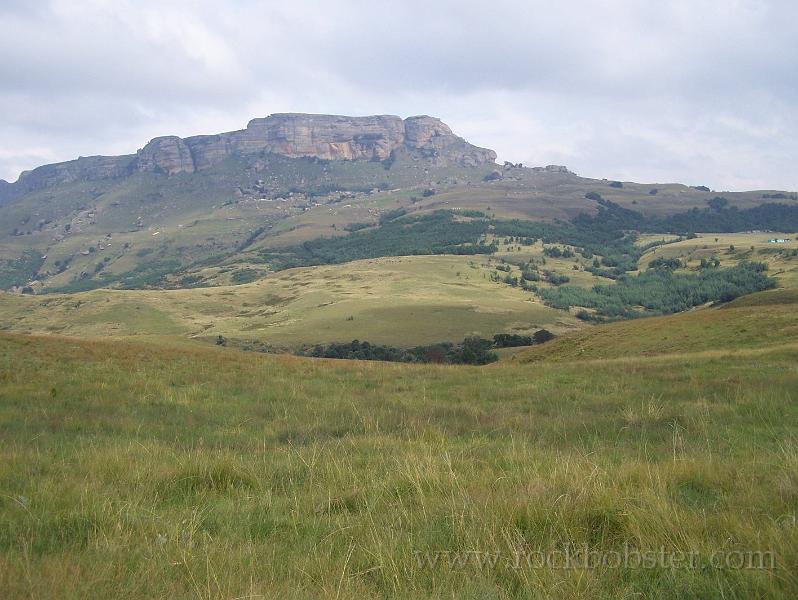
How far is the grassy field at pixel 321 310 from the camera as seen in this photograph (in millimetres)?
81438

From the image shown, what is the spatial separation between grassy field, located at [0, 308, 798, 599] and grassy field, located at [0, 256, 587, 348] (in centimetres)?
6253

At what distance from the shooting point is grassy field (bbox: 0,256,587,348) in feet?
267

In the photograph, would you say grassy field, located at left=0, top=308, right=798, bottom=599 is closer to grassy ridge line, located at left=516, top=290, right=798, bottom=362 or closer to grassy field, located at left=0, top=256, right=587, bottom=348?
grassy ridge line, located at left=516, top=290, right=798, bottom=362

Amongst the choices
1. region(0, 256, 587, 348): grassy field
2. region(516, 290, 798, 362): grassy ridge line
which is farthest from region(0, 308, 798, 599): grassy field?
region(0, 256, 587, 348): grassy field

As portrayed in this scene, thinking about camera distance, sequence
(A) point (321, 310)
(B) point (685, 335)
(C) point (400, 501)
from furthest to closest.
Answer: (A) point (321, 310)
(B) point (685, 335)
(C) point (400, 501)

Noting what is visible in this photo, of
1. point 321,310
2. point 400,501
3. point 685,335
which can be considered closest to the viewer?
point 400,501

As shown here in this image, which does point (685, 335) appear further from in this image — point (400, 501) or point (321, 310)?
point (321, 310)

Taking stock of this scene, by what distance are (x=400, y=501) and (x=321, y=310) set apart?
96339 mm

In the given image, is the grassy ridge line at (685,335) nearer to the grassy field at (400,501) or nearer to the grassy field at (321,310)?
the grassy field at (400,501)

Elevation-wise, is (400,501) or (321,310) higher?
(400,501)

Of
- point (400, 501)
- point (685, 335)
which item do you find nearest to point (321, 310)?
point (685, 335)

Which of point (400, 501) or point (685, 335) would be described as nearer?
point (400, 501)

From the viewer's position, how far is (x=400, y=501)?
4855 millimetres

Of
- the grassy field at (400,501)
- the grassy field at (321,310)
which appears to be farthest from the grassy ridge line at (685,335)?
the grassy field at (321,310)
